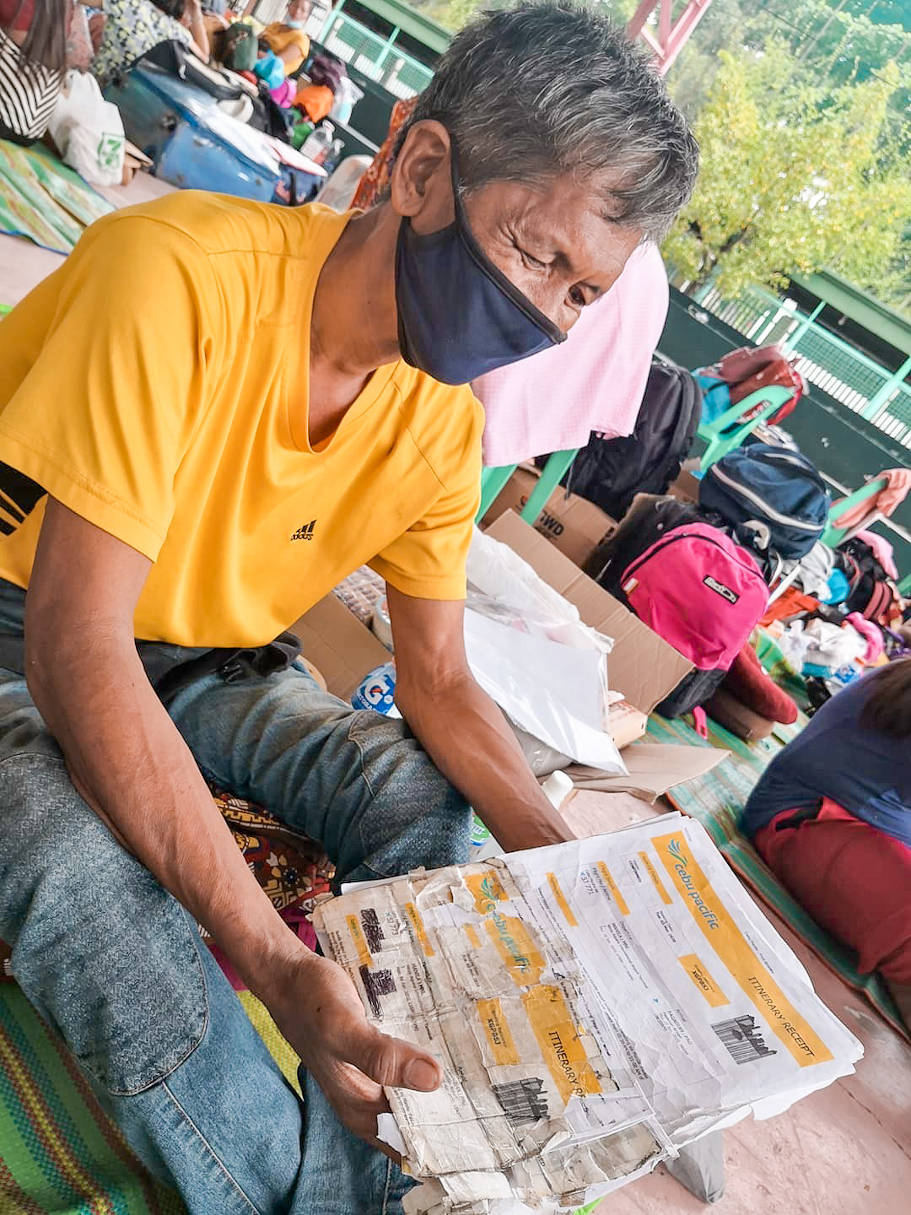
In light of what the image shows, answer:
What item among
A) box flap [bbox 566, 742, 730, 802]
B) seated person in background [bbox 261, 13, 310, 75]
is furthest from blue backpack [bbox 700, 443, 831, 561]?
seated person in background [bbox 261, 13, 310, 75]

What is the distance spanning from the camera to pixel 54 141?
4055 millimetres

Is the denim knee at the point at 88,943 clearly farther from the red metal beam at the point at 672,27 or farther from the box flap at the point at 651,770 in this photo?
the red metal beam at the point at 672,27

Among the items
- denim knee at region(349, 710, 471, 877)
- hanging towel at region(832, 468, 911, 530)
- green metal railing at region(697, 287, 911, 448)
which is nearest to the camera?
denim knee at region(349, 710, 471, 877)

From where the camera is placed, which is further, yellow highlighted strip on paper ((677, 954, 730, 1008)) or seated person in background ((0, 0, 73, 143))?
seated person in background ((0, 0, 73, 143))

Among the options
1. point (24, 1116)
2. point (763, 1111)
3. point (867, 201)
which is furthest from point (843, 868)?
point (867, 201)

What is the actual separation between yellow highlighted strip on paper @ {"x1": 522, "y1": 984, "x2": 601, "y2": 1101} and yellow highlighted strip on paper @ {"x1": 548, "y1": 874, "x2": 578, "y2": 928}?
9 centimetres

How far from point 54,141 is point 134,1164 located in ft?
15.0

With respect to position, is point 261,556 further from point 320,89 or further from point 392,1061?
point 320,89

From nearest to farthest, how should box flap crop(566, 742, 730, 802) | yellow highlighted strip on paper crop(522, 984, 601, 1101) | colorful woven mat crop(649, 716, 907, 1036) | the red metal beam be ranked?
yellow highlighted strip on paper crop(522, 984, 601, 1101) → box flap crop(566, 742, 730, 802) → colorful woven mat crop(649, 716, 907, 1036) → the red metal beam

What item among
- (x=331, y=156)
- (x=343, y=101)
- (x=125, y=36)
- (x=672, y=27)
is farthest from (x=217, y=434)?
(x=343, y=101)

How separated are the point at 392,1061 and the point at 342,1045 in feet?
0.20

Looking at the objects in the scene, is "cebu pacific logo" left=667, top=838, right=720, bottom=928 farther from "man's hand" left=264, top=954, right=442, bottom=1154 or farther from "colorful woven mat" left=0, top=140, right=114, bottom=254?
"colorful woven mat" left=0, top=140, right=114, bottom=254

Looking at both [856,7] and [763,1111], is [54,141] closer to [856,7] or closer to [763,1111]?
Result: [763,1111]

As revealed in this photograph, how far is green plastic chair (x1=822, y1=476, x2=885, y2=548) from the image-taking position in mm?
5934
